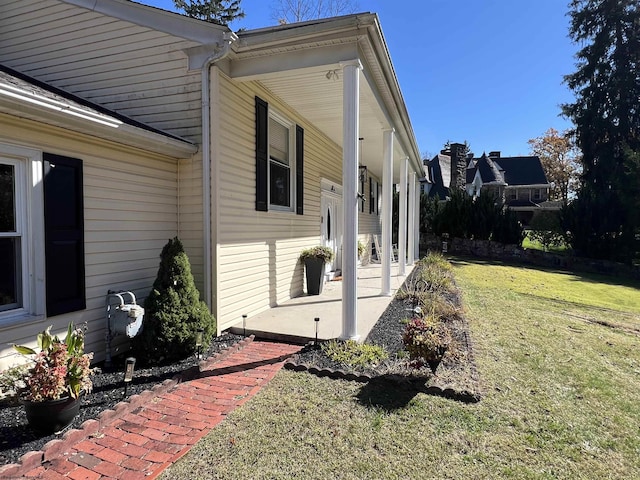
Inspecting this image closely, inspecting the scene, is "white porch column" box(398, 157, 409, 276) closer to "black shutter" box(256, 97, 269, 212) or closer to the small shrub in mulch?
the small shrub in mulch

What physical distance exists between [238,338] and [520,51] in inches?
743

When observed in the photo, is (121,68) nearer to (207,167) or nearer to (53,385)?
(207,167)

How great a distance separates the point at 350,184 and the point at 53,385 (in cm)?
336

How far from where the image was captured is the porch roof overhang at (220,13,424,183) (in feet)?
14.1

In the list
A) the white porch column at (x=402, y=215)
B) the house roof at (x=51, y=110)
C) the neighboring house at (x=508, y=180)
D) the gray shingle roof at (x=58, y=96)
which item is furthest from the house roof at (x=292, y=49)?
the neighboring house at (x=508, y=180)

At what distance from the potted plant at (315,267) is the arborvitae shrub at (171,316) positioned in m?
3.45

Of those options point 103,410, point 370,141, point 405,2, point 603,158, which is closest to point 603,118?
point 603,158

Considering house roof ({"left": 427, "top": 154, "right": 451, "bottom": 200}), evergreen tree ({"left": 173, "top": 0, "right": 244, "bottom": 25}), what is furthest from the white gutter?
house roof ({"left": 427, "top": 154, "right": 451, "bottom": 200})

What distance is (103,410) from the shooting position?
298 centimetres

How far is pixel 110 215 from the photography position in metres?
4.09

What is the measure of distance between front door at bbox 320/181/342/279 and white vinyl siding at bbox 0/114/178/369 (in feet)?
15.5

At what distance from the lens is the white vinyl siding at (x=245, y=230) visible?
4902 millimetres

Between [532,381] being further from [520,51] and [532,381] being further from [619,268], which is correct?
[520,51]

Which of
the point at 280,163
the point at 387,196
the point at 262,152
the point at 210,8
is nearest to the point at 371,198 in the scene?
the point at 387,196
